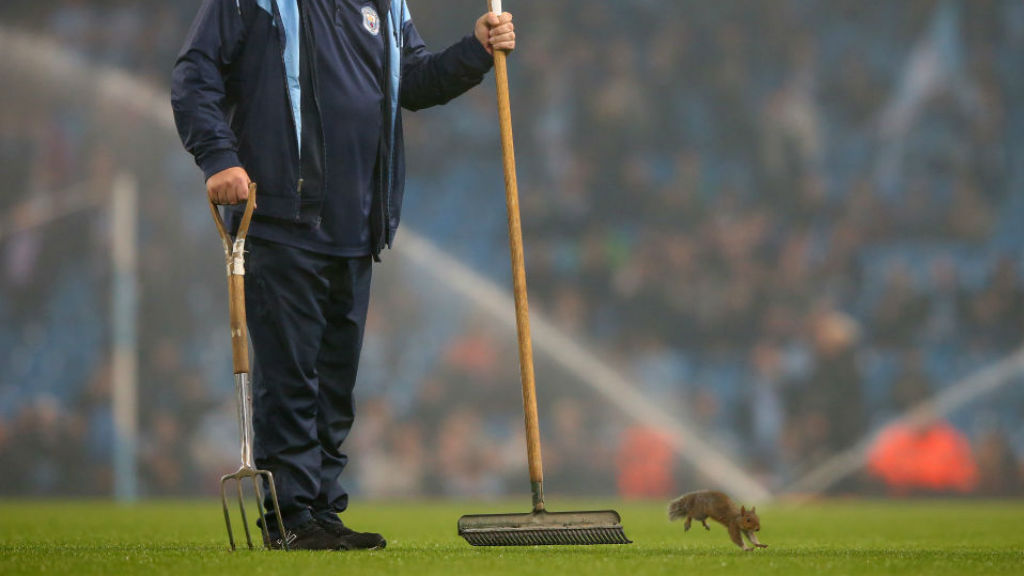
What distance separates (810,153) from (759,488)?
8.23ft

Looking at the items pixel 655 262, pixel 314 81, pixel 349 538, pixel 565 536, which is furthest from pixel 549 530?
pixel 655 262

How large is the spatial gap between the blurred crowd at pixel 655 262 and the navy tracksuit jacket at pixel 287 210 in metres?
6.18

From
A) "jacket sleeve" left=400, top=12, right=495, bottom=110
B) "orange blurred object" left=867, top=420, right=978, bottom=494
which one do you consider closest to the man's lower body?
"jacket sleeve" left=400, top=12, right=495, bottom=110

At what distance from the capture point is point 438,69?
3520mm

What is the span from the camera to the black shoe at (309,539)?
9.96 feet

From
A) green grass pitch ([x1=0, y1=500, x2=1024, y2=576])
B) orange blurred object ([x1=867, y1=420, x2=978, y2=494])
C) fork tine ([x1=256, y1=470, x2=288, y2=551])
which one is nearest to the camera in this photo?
green grass pitch ([x1=0, y1=500, x2=1024, y2=576])

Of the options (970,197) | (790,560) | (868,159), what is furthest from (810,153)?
(790,560)

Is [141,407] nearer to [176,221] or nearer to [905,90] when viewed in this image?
[176,221]

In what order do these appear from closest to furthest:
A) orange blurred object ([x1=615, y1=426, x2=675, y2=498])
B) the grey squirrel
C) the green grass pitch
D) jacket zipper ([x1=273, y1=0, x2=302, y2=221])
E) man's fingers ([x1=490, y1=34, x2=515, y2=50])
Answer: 1. the green grass pitch
2. jacket zipper ([x1=273, y1=0, x2=302, y2=221])
3. the grey squirrel
4. man's fingers ([x1=490, y1=34, x2=515, y2=50])
5. orange blurred object ([x1=615, y1=426, x2=675, y2=498])

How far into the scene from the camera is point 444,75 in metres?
3.52

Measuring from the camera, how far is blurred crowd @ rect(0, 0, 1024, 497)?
935 centimetres

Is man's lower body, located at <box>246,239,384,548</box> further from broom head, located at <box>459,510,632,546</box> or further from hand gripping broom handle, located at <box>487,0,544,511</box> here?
hand gripping broom handle, located at <box>487,0,544,511</box>

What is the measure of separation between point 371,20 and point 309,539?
1318 millimetres

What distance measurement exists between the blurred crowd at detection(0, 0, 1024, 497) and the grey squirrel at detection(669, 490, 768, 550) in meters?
5.86
